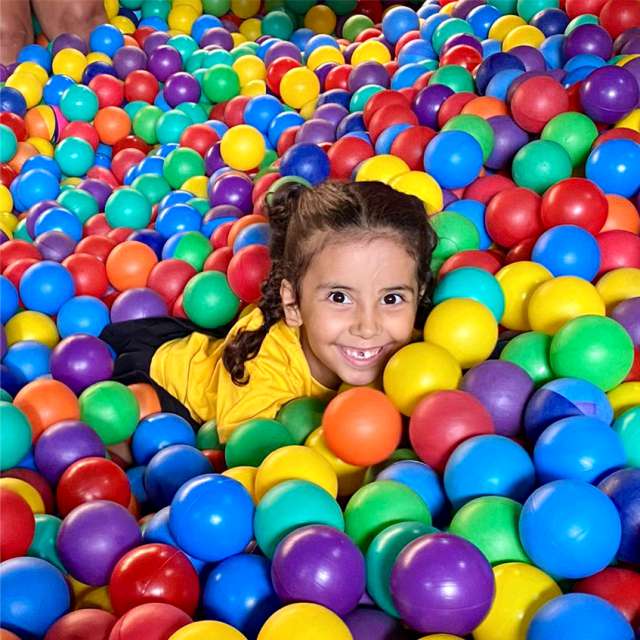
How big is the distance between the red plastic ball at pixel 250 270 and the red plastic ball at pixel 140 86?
1433 mm

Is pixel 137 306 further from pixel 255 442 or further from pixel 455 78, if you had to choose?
pixel 455 78

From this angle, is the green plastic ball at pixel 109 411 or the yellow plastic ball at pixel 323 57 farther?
the yellow plastic ball at pixel 323 57

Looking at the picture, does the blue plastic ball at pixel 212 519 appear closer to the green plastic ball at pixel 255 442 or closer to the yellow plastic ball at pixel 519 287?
the green plastic ball at pixel 255 442

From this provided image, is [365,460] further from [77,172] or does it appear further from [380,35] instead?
[380,35]

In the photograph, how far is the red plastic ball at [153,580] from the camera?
1185mm

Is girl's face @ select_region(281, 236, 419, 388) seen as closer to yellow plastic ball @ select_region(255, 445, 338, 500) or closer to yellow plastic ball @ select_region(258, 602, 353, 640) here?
yellow plastic ball @ select_region(255, 445, 338, 500)

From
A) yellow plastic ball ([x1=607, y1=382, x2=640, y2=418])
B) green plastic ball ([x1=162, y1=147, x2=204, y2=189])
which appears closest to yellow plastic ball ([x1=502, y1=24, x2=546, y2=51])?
green plastic ball ([x1=162, y1=147, x2=204, y2=189])

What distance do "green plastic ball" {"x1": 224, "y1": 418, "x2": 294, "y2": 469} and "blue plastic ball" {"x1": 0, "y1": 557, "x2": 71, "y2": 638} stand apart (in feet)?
1.22

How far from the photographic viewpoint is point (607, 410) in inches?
57.8

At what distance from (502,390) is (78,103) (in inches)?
84.1

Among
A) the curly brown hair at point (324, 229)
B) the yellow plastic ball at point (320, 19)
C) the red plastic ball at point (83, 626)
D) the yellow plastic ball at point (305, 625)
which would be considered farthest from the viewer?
the yellow plastic ball at point (320, 19)

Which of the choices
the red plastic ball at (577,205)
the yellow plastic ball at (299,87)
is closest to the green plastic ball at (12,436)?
the red plastic ball at (577,205)

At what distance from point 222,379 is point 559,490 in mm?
832

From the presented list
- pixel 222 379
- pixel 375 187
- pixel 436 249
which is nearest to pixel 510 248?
pixel 436 249
